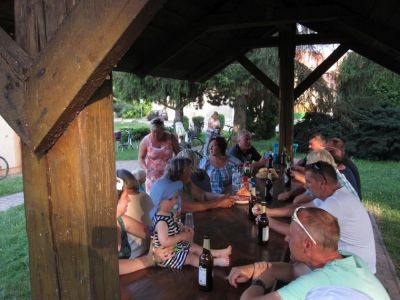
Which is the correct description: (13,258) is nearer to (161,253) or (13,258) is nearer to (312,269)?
(161,253)

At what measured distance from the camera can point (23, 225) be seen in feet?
18.9

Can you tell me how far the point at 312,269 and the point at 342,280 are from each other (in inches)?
11.3

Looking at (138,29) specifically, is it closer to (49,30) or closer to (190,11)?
(49,30)

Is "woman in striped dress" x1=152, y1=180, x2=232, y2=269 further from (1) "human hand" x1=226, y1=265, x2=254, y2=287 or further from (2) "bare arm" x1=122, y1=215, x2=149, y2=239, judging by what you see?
(2) "bare arm" x1=122, y1=215, x2=149, y2=239

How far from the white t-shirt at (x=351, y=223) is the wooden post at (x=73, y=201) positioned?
1.86 m

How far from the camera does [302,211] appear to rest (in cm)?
189

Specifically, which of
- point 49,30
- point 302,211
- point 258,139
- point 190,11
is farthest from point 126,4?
point 258,139

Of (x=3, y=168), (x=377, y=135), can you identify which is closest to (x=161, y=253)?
(x=3, y=168)

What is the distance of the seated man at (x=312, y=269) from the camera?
161cm

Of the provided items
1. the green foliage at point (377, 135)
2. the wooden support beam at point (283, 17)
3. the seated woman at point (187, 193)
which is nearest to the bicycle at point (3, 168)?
the wooden support beam at point (283, 17)

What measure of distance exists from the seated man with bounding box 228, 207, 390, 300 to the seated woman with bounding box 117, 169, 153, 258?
857 mm

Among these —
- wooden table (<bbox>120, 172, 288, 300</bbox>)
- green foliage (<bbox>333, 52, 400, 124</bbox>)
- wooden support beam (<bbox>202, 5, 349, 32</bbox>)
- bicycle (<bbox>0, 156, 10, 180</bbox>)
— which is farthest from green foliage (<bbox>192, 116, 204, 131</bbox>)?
wooden table (<bbox>120, 172, 288, 300</bbox>)

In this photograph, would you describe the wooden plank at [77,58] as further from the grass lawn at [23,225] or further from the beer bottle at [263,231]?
the grass lawn at [23,225]

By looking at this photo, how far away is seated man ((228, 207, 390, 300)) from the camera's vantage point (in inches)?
63.5
